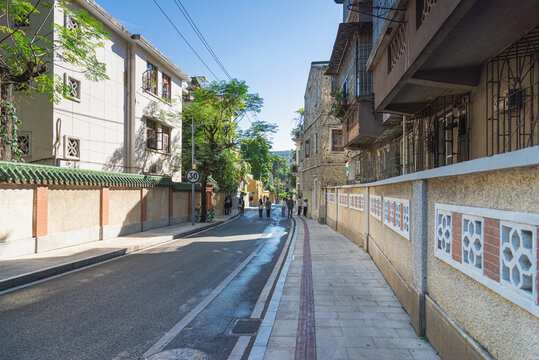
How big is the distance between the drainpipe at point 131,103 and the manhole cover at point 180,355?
16997 millimetres

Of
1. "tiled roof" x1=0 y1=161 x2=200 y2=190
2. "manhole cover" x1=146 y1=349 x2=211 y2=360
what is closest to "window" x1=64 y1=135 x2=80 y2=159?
"tiled roof" x1=0 y1=161 x2=200 y2=190

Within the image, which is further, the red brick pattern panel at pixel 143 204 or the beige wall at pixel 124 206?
the red brick pattern panel at pixel 143 204

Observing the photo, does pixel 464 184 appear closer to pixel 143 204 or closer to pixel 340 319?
pixel 340 319

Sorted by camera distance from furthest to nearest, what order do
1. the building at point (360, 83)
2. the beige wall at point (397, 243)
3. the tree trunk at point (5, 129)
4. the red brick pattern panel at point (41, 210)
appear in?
the building at point (360, 83), the tree trunk at point (5, 129), the red brick pattern panel at point (41, 210), the beige wall at point (397, 243)

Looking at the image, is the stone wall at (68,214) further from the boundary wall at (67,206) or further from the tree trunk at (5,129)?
the tree trunk at (5,129)

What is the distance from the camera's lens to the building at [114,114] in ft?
46.7

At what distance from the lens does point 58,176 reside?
435 inches

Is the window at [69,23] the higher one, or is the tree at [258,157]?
the window at [69,23]

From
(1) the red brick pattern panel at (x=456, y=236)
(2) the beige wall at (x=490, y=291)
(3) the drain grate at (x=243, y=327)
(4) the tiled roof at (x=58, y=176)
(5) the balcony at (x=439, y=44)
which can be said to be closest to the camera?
→ (2) the beige wall at (x=490, y=291)

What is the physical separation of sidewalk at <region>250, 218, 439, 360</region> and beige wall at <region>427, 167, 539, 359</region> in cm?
94

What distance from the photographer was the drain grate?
15.7ft

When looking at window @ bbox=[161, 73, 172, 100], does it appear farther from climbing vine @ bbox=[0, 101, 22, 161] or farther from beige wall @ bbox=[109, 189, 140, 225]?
climbing vine @ bbox=[0, 101, 22, 161]

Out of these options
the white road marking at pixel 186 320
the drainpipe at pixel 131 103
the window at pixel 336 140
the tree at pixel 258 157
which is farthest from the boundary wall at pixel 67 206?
the tree at pixel 258 157

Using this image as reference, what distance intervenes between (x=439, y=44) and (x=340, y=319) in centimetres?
488
